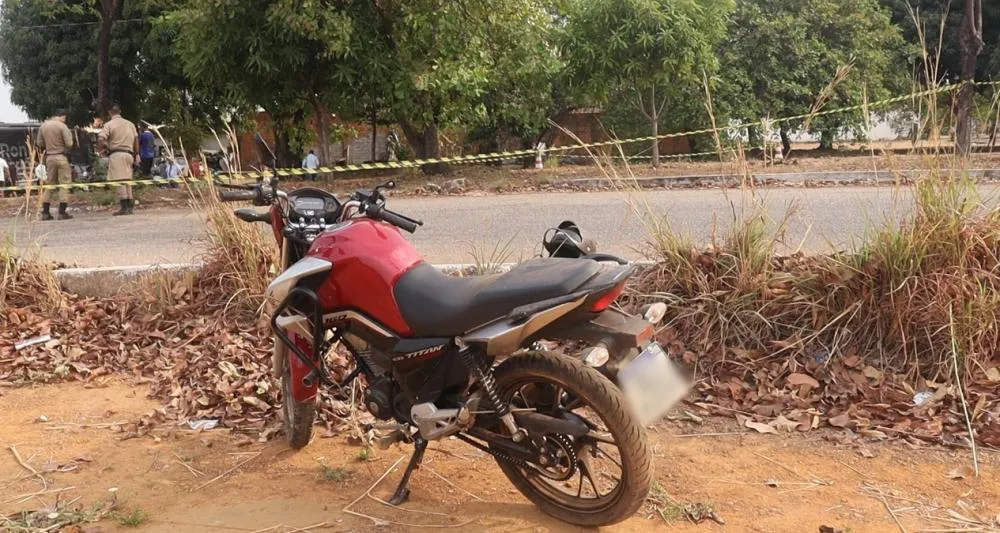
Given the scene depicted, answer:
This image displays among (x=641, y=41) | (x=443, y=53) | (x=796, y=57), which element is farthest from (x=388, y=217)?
(x=796, y=57)

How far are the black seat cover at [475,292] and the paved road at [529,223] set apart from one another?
7.04 feet

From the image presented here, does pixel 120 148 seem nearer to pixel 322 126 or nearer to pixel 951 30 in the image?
pixel 322 126

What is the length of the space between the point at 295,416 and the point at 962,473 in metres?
2.85

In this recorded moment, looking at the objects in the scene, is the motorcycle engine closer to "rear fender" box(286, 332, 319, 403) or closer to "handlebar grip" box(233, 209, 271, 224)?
"rear fender" box(286, 332, 319, 403)

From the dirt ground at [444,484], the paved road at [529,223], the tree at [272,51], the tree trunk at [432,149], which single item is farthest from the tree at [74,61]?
the dirt ground at [444,484]

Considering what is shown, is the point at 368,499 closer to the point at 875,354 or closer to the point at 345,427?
the point at 345,427

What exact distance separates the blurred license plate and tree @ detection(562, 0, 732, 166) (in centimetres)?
1317

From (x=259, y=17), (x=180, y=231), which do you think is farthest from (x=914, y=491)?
(x=259, y=17)

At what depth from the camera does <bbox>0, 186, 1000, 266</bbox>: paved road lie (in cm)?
480

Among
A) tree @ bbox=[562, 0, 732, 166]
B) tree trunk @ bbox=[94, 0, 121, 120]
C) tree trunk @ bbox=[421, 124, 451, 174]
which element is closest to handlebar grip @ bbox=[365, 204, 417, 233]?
tree @ bbox=[562, 0, 732, 166]

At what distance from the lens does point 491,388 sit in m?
2.75

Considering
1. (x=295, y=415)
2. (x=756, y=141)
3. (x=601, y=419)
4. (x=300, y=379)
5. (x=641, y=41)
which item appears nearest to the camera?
(x=601, y=419)

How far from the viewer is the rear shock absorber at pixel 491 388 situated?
2744 millimetres

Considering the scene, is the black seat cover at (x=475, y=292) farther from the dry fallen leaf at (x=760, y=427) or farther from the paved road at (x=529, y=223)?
the paved road at (x=529, y=223)
